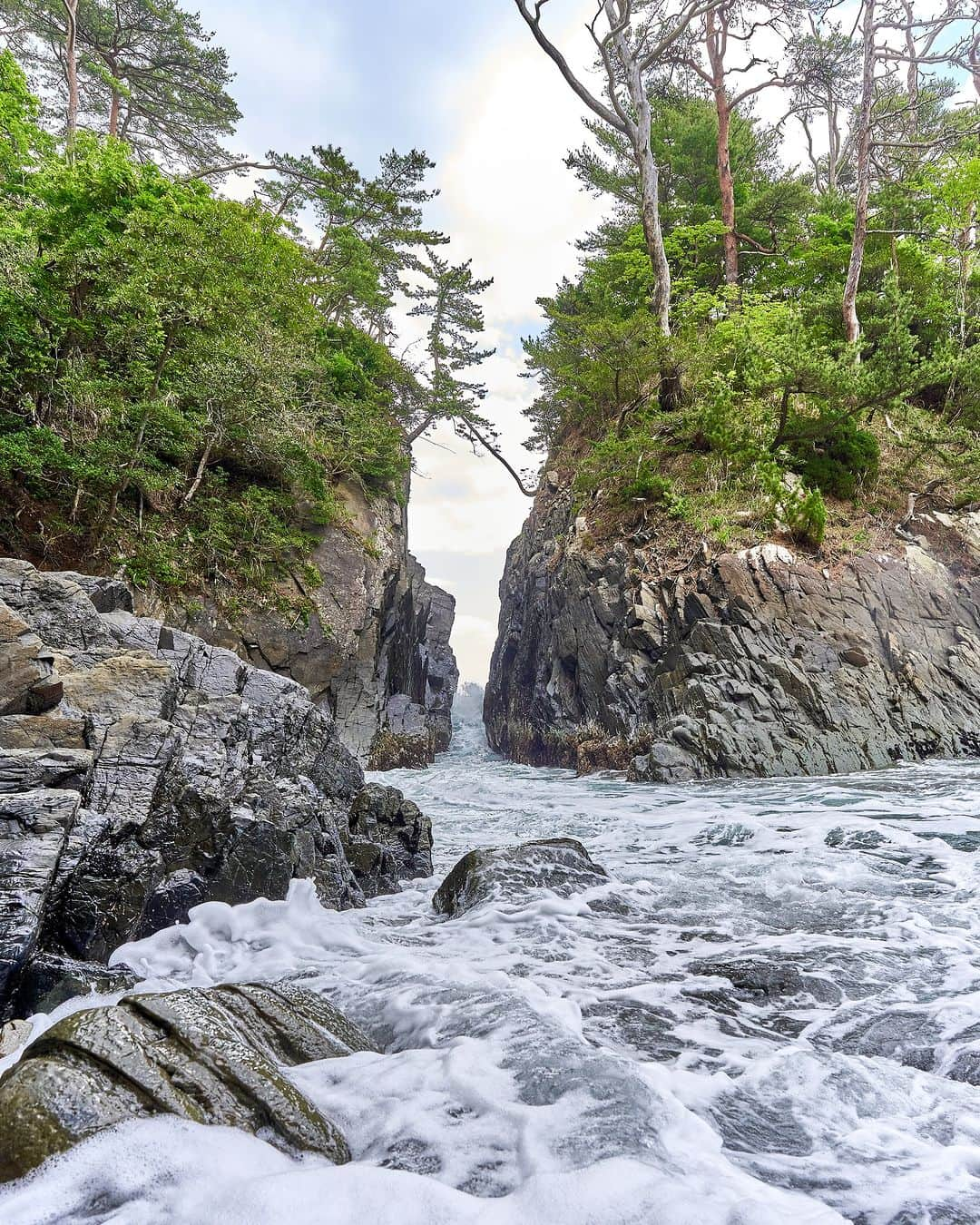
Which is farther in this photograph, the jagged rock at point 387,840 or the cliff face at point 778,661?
the cliff face at point 778,661

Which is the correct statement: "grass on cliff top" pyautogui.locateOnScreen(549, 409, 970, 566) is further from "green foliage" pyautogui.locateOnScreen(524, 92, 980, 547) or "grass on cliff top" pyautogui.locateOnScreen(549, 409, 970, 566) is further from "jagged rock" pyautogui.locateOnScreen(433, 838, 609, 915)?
"jagged rock" pyautogui.locateOnScreen(433, 838, 609, 915)

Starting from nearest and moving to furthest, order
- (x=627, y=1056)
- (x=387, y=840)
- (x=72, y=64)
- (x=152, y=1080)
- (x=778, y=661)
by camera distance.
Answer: (x=152, y=1080), (x=627, y=1056), (x=387, y=840), (x=778, y=661), (x=72, y=64)

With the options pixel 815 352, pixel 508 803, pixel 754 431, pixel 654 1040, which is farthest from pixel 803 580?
pixel 654 1040

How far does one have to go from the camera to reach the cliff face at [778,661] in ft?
30.7

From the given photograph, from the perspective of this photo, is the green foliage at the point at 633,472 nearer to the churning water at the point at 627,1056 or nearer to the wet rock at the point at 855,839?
the wet rock at the point at 855,839

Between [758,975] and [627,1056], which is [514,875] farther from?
[627,1056]

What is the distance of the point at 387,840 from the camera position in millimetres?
5934

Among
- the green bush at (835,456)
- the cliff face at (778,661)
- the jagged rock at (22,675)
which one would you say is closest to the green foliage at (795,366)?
the green bush at (835,456)

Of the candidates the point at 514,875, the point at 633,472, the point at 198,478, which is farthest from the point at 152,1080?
the point at 633,472

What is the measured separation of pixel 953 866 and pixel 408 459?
14647 millimetres

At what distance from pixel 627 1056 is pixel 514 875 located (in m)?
2.35

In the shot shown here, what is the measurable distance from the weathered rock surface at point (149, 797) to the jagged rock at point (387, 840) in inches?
0.6

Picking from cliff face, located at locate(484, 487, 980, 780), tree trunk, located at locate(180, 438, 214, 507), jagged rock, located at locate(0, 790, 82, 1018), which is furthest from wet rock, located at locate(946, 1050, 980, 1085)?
Result: tree trunk, located at locate(180, 438, 214, 507)

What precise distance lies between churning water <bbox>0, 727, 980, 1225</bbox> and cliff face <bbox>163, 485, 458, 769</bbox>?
7005 millimetres
